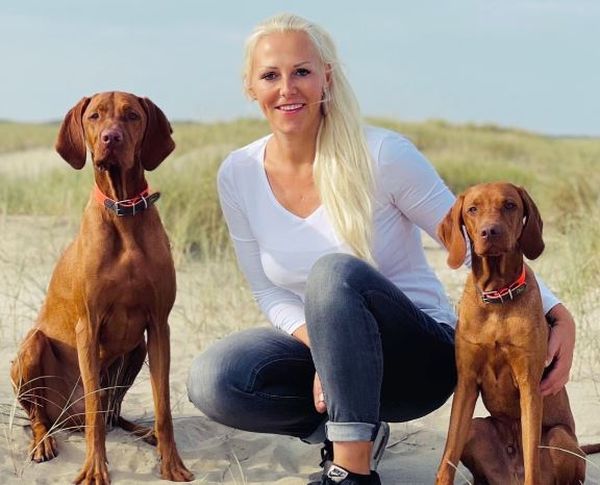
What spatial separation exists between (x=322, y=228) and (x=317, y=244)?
0.07 metres

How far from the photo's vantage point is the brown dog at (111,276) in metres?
3.70

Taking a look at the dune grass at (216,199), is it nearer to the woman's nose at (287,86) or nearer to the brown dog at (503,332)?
the brown dog at (503,332)

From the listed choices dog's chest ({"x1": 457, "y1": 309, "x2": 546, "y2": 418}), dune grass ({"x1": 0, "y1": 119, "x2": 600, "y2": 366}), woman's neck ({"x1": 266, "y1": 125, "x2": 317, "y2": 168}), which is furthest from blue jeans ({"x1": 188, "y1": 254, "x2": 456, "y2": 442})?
dune grass ({"x1": 0, "y1": 119, "x2": 600, "y2": 366})

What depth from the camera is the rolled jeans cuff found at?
3.52m

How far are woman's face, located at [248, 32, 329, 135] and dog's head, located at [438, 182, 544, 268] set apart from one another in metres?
0.85

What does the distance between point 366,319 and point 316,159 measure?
820mm

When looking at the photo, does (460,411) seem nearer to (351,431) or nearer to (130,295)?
(351,431)

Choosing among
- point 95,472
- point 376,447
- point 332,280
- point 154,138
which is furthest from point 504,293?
point 95,472

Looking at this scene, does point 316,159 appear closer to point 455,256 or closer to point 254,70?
point 254,70

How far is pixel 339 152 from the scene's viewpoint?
3992mm

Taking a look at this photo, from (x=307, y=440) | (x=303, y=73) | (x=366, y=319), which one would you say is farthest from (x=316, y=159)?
(x=307, y=440)

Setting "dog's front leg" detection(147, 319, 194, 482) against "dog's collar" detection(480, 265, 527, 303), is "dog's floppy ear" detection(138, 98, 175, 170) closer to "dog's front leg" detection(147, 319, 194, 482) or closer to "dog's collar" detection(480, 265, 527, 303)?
"dog's front leg" detection(147, 319, 194, 482)

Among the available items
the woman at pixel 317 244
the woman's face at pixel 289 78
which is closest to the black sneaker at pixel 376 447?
the woman at pixel 317 244

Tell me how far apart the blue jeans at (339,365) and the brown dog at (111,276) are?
0.86 ft
